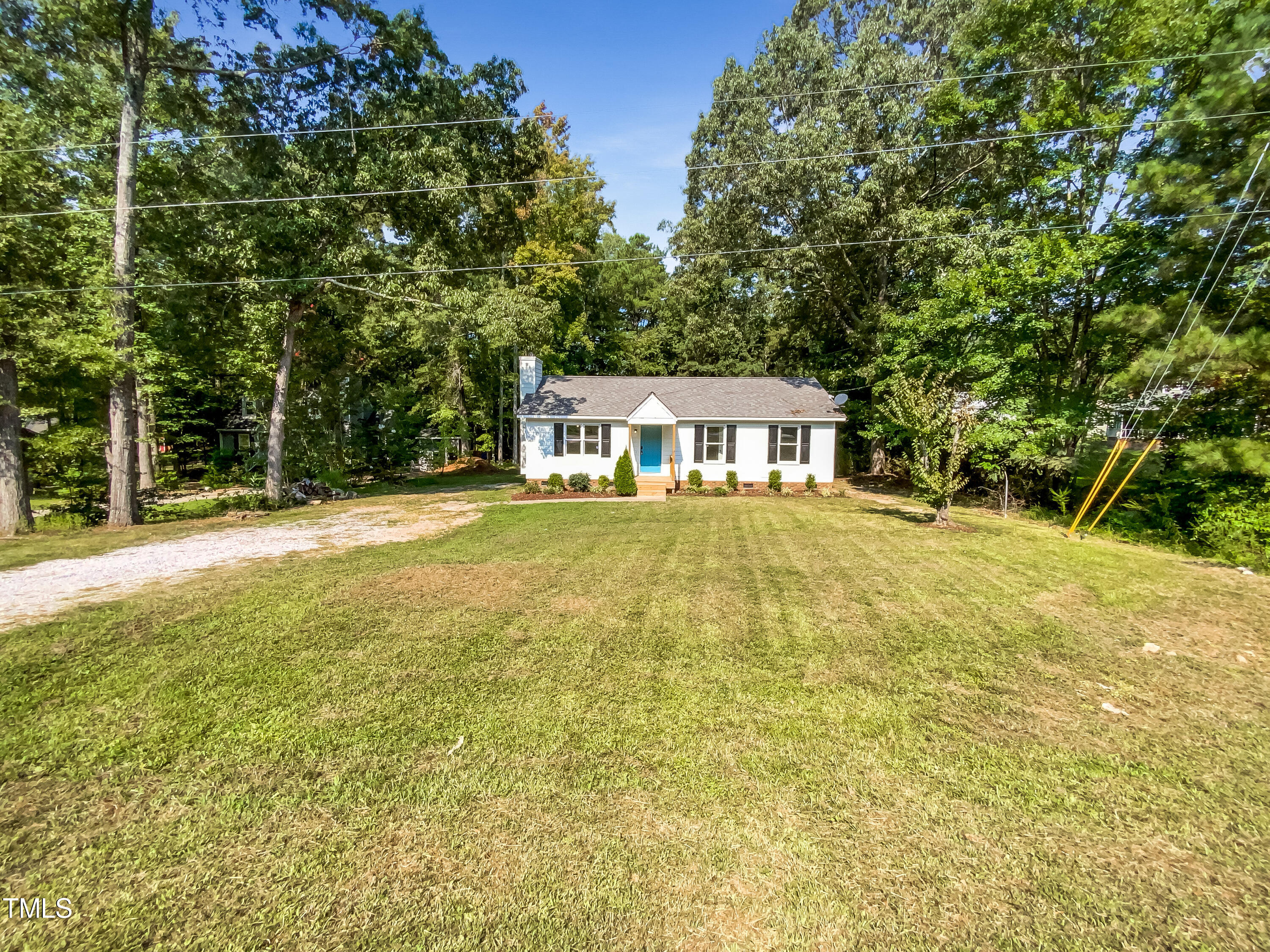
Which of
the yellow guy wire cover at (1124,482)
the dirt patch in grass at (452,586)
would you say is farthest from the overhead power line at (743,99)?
the dirt patch in grass at (452,586)

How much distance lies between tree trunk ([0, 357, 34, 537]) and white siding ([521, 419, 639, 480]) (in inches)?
470

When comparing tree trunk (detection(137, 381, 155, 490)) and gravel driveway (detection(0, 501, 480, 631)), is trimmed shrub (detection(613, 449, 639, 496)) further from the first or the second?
tree trunk (detection(137, 381, 155, 490))

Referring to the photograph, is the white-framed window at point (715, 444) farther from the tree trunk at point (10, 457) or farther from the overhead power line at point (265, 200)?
the tree trunk at point (10, 457)

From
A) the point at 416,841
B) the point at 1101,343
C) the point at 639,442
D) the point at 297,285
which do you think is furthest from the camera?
the point at 639,442

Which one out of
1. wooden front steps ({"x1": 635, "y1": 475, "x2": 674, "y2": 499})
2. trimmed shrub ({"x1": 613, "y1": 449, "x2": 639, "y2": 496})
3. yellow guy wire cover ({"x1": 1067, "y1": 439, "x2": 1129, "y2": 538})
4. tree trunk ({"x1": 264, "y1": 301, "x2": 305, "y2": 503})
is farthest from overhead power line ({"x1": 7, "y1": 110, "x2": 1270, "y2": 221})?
wooden front steps ({"x1": 635, "y1": 475, "x2": 674, "y2": 499})

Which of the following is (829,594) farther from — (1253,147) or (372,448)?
(372,448)

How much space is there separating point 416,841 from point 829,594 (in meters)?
5.74

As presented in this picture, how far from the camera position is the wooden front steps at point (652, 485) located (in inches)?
688

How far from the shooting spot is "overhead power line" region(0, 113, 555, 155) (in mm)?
11070

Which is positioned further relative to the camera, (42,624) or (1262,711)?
(42,624)

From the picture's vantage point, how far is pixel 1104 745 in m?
3.78

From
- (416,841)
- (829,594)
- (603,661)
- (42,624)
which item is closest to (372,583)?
(42,624)

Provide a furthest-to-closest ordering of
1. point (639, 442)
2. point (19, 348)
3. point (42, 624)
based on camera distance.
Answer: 1. point (639, 442)
2. point (19, 348)
3. point (42, 624)

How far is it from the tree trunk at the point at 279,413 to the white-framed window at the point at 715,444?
1395cm
